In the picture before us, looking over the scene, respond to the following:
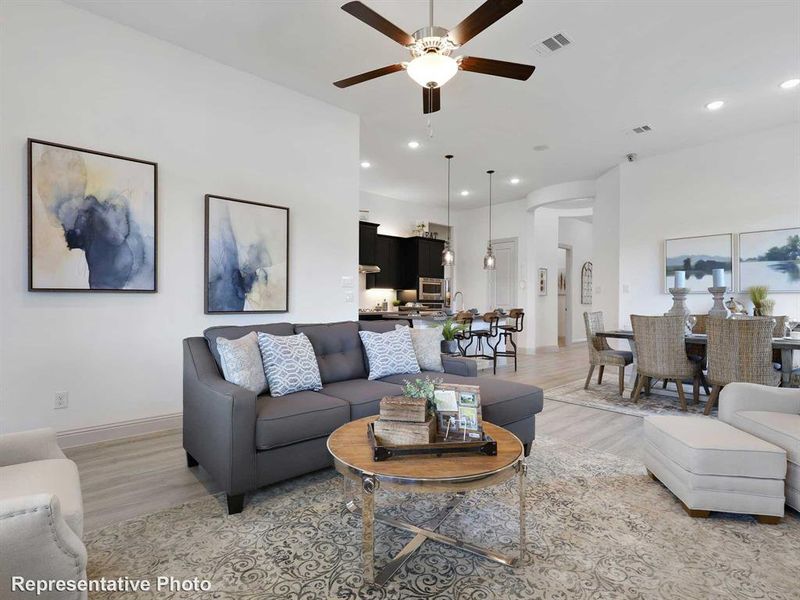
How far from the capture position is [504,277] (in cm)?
887

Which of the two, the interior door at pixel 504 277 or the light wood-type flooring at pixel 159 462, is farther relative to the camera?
the interior door at pixel 504 277

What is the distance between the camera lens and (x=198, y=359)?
2.46 metres

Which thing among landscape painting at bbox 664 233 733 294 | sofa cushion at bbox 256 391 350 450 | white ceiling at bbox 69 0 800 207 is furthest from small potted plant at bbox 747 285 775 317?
sofa cushion at bbox 256 391 350 450

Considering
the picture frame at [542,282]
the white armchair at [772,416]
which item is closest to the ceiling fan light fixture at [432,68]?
the white armchair at [772,416]

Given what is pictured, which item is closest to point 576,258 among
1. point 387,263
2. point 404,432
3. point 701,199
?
point 701,199

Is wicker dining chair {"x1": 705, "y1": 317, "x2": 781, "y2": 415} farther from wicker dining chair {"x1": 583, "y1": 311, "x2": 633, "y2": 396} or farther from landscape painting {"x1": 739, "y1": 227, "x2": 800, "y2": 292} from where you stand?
landscape painting {"x1": 739, "y1": 227, "x2": 800, "y2": 292}

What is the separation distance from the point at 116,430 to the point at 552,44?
4.80 m

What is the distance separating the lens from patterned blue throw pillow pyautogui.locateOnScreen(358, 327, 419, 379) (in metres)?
3.11

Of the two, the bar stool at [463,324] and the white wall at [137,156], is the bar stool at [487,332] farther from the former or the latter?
the white wall at [137,156]

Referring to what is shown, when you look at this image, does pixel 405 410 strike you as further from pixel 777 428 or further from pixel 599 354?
pixel 599 354

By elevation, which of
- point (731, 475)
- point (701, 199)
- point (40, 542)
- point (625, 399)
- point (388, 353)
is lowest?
point (625, 399)

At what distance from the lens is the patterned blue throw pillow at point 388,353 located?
10.2 feet

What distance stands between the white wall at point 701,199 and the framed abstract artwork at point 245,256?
17.2ft

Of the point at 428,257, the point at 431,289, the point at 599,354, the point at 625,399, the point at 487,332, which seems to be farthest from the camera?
the point at 431,289
